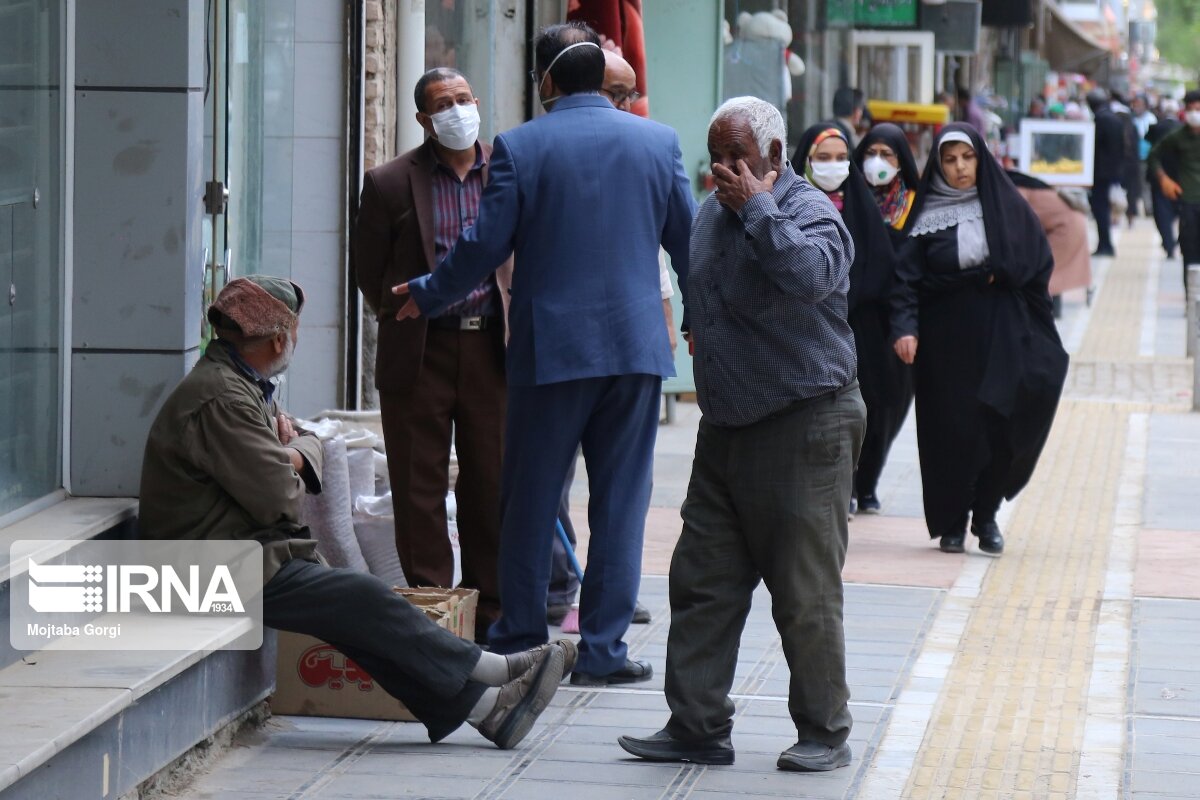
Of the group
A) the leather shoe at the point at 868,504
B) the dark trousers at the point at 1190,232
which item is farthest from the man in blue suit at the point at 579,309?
the dark trousers at the point at 1190,232

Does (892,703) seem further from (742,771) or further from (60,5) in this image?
(60,5)

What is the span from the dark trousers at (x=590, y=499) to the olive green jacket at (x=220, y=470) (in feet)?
2.75

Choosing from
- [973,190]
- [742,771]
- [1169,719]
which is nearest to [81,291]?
[742,771]

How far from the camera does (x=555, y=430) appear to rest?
6105 mm

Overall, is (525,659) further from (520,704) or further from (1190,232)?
(1190,232)

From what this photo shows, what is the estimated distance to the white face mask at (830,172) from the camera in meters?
8.64

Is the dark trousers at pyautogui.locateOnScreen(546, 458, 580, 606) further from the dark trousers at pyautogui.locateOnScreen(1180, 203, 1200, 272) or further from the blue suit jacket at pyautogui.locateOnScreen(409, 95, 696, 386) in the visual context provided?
the dark trousers at pyautogui.locateOnScreen(1180, 203, 1200, 272)

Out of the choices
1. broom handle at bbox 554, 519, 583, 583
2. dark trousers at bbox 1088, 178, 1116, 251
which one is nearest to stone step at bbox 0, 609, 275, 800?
broom handle at bbox 554, 519, 583, 583

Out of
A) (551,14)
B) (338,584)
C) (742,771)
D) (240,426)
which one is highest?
(551,14)

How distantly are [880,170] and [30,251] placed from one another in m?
4.23

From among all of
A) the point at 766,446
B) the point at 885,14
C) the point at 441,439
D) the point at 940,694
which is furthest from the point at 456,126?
the point at 885,14

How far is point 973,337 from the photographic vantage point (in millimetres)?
8703

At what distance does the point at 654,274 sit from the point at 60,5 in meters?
1.88

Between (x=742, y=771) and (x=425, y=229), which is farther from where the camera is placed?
(x=425, y=229)
